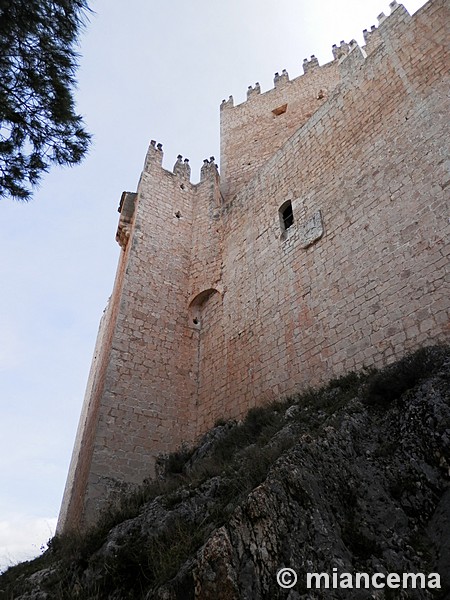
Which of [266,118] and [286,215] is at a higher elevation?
[266,118]

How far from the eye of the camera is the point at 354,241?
24.5 feet

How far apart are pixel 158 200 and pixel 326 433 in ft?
31.3

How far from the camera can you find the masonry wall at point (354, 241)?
6254 mm

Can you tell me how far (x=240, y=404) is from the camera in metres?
8.52

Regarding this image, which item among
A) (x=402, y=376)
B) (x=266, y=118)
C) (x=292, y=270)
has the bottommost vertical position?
(x=402, y=376)

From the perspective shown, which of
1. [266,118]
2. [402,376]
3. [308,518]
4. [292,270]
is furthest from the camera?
[266,118]
